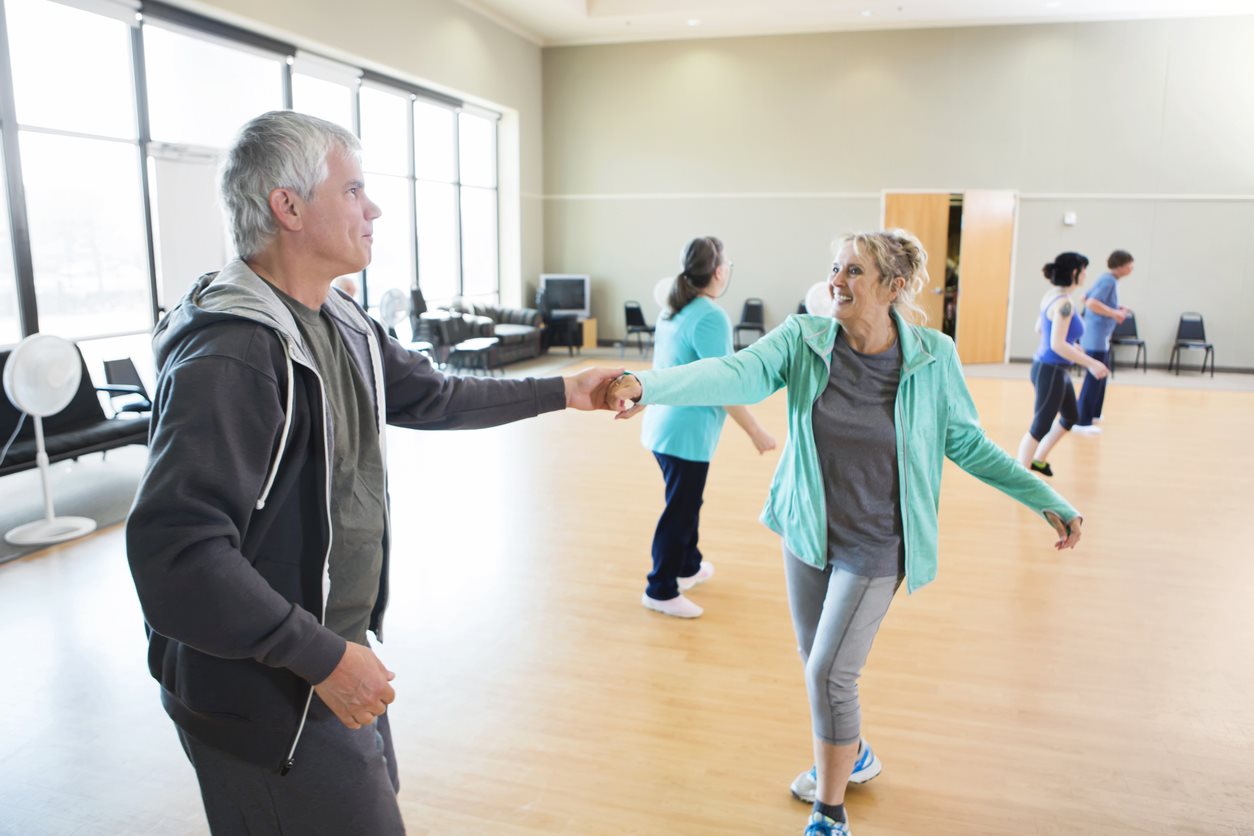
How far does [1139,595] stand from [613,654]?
8.57 feet

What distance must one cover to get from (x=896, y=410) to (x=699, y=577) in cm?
233

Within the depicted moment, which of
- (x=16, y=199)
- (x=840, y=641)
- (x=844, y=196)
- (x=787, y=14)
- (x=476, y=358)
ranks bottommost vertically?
(x=476, y=358)

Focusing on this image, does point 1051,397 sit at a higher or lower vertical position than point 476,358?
higher

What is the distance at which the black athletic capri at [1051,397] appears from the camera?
612cm

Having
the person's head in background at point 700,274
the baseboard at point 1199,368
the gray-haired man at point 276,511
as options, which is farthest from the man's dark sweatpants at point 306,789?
the baseboard at point 1199,368

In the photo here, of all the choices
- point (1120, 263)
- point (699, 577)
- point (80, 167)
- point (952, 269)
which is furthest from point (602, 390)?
point (952, 269)

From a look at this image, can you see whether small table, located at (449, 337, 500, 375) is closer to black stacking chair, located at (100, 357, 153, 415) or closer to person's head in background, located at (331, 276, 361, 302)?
person's head in background, located at (331, 276, 361, 302)

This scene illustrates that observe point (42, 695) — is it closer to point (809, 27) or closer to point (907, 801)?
point (907, 801)

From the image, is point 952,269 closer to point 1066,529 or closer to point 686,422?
point 686,422

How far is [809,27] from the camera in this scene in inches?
531

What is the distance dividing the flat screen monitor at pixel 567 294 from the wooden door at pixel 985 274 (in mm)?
5852

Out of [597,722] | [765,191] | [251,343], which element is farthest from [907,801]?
[765,191]

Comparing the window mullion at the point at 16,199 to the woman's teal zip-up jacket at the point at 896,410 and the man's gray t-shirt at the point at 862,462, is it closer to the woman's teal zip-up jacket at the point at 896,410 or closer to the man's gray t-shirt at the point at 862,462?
the woman's teal zip-up jacket at the point at 896,410

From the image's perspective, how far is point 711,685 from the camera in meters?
3.31
